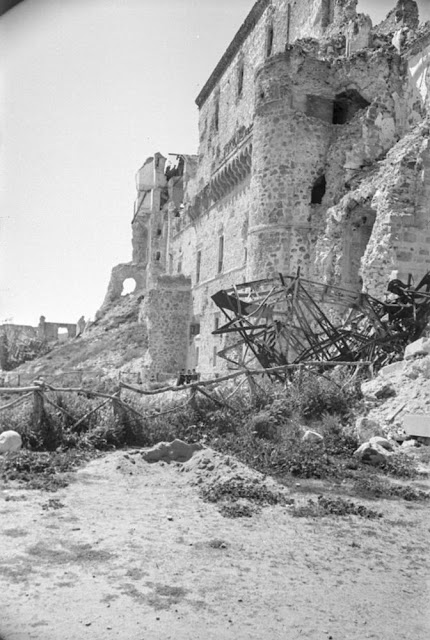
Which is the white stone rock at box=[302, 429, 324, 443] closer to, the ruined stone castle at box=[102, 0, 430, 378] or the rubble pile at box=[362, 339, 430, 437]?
the rubble pile at box=[362, 339, 430, 437]

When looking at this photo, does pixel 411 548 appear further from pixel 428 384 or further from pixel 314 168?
pixel 314 168

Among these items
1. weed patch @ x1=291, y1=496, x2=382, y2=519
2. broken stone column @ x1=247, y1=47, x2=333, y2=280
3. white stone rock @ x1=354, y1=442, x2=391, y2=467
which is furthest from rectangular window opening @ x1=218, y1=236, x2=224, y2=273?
weed patch @ x1=291, y1=496, x2=382, y2=519

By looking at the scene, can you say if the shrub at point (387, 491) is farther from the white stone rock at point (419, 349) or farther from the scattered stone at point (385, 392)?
the white stone rock at point (419, 349)

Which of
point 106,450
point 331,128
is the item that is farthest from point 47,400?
point 331,128

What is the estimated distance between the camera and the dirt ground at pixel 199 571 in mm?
3164

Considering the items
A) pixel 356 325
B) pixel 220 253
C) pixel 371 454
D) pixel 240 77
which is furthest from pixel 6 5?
pixel 240 77

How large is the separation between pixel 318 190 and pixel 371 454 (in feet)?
44.7

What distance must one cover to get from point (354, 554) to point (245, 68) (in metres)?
33.1

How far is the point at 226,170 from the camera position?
2616cm

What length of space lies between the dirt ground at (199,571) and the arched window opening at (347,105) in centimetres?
1714

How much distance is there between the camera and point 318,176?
63.5 feet

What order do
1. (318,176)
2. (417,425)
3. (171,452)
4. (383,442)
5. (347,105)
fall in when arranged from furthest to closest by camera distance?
(347,105), (318,176), (417,425), (383,442), (171,452)

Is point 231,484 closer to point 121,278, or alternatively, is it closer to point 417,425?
point 417,425

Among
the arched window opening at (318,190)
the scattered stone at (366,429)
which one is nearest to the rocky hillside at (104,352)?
the arched window opening at (318,190)
